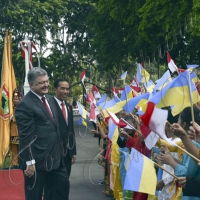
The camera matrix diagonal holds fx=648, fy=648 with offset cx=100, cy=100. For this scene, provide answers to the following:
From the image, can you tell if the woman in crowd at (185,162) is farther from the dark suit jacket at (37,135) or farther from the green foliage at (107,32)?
the green foliage at (107,32)

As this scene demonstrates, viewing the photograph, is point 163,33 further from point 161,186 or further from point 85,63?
point 85,63

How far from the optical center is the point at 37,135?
6.73 m

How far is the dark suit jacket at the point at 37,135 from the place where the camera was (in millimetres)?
6637

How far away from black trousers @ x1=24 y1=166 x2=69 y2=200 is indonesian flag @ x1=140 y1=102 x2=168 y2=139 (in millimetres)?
2624

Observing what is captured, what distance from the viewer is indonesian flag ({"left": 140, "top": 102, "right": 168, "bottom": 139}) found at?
4.36 meters

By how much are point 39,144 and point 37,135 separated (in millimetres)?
96

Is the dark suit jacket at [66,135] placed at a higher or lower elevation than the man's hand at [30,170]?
higher

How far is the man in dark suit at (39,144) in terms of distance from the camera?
664 cm

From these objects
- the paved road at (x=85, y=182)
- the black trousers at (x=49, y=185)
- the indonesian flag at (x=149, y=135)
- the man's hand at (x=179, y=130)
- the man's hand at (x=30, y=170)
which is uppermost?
the man's hand at (x=179, y=130)

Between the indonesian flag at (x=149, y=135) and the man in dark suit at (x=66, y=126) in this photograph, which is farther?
the man in dark suit at (x=66, y=126)

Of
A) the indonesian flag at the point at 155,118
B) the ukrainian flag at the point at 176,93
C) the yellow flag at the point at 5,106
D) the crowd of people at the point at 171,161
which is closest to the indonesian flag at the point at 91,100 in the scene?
the crowd of people at the point at 171,161

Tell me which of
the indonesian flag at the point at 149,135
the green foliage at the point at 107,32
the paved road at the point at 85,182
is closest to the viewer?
the indonesian flag at the point at 149,135

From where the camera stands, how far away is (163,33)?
74.1 feet

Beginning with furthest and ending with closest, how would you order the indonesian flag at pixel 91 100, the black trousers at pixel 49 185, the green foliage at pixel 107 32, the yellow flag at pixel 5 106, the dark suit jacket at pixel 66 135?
the green foliage at pixel 107 32 < the yellow flag at pixel 5 106 < the indonesian flag at pixel 91 100 < the dark suit jacket at pixel 66 135 < the black trousers at pixel 49 185
